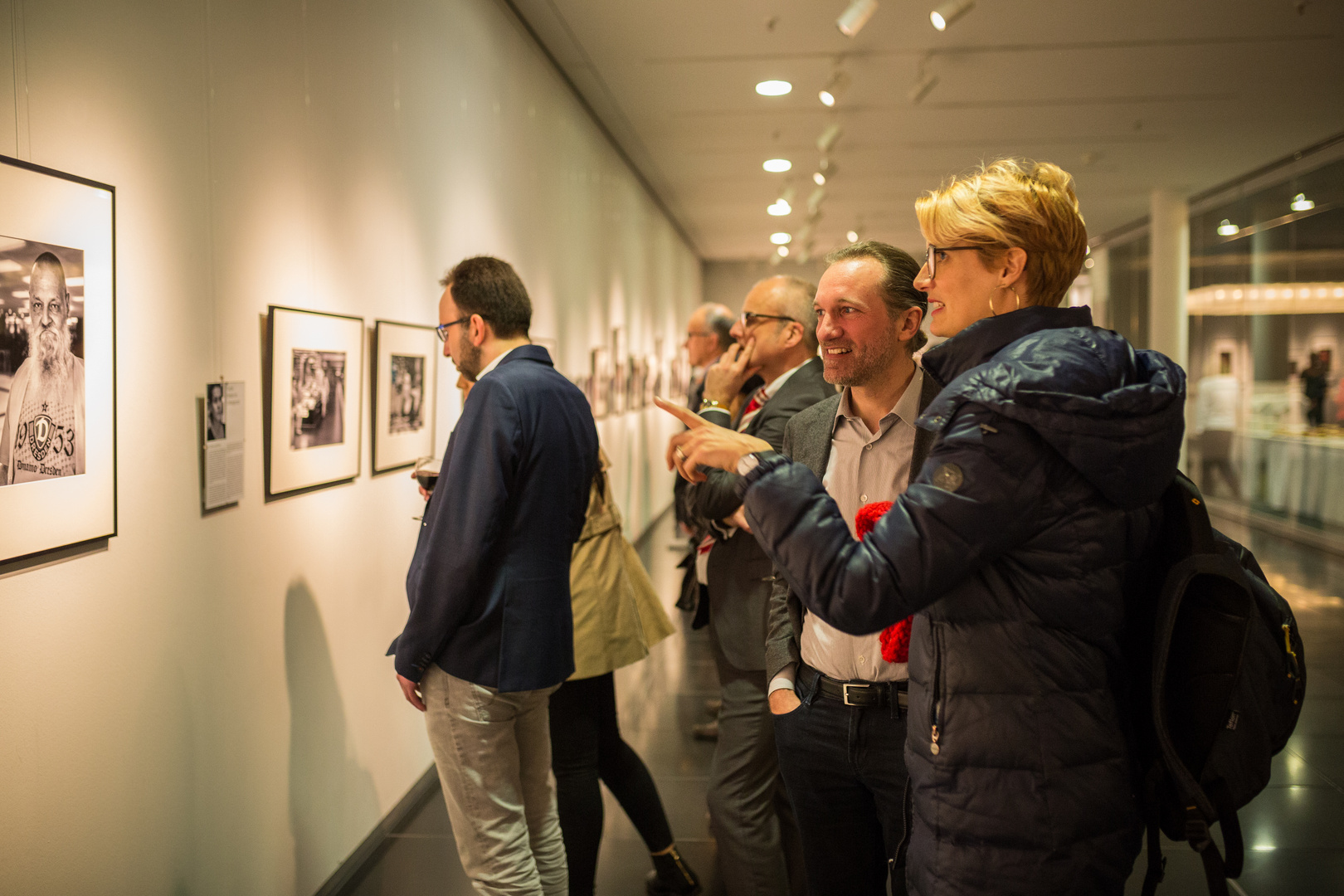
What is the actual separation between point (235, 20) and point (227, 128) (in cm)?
31

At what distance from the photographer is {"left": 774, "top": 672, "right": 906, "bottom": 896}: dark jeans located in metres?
1.85

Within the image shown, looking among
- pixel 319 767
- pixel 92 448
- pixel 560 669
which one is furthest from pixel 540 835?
pixel 92 448

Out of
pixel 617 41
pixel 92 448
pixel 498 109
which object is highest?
pixel 617 41

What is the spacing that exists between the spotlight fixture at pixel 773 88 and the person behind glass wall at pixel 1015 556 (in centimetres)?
603

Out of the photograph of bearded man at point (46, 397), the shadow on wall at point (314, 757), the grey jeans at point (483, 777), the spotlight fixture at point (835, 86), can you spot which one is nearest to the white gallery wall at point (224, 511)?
the shadow on wall at point (314, 757)

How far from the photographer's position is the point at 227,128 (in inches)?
99.1

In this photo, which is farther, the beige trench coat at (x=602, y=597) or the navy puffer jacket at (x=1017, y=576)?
the beige trench coat at (x=602, y=597)

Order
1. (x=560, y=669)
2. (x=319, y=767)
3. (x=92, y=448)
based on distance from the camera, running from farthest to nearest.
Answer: (x=319, y=767)
(x=560, y=669)
(x=92, y=448)

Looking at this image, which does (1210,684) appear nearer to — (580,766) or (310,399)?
(580,766)

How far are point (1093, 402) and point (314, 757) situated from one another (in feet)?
8.97

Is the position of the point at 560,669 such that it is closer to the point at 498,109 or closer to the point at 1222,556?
the point at 1222,556

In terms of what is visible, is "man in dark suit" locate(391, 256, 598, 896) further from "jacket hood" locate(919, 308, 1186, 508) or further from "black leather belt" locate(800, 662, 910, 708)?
"jacket hood" locate(919, 308, 1186, 508)

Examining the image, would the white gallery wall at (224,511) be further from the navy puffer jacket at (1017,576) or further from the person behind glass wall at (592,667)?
the navy puffer jacket at (1017,576)

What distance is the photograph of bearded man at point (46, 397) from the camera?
68.6 inches
